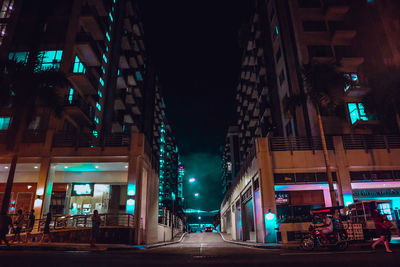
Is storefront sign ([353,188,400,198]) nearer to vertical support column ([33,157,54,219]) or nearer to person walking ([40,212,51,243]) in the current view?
person walking ([40,212,51,243])

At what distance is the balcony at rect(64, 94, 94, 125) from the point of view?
28.8 metres

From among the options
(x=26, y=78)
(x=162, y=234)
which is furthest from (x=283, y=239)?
(x=26, y=78)

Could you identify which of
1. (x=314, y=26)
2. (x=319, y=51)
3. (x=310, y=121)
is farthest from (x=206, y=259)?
(x=314, y=26)

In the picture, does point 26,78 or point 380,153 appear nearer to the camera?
point 26,78

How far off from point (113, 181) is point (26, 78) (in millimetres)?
12932

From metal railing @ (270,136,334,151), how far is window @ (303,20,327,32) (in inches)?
643

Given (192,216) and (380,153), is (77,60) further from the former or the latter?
(192,216)

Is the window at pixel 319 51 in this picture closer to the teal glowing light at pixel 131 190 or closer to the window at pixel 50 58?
the teal glowing light at pixel 131 190

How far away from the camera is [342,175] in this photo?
902 inches

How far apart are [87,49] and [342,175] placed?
92.4 feet

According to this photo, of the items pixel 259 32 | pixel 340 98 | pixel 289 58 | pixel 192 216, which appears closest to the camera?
pixel 340 98

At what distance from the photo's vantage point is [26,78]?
65.3 feet

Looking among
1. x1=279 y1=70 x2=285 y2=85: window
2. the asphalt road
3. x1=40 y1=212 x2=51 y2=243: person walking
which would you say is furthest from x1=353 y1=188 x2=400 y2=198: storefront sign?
x1=40 y1=212 x2=51 y2=243: person walking

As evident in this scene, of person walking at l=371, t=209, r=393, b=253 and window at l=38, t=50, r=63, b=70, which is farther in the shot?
window at l=38, t=50, r=63, b=70
